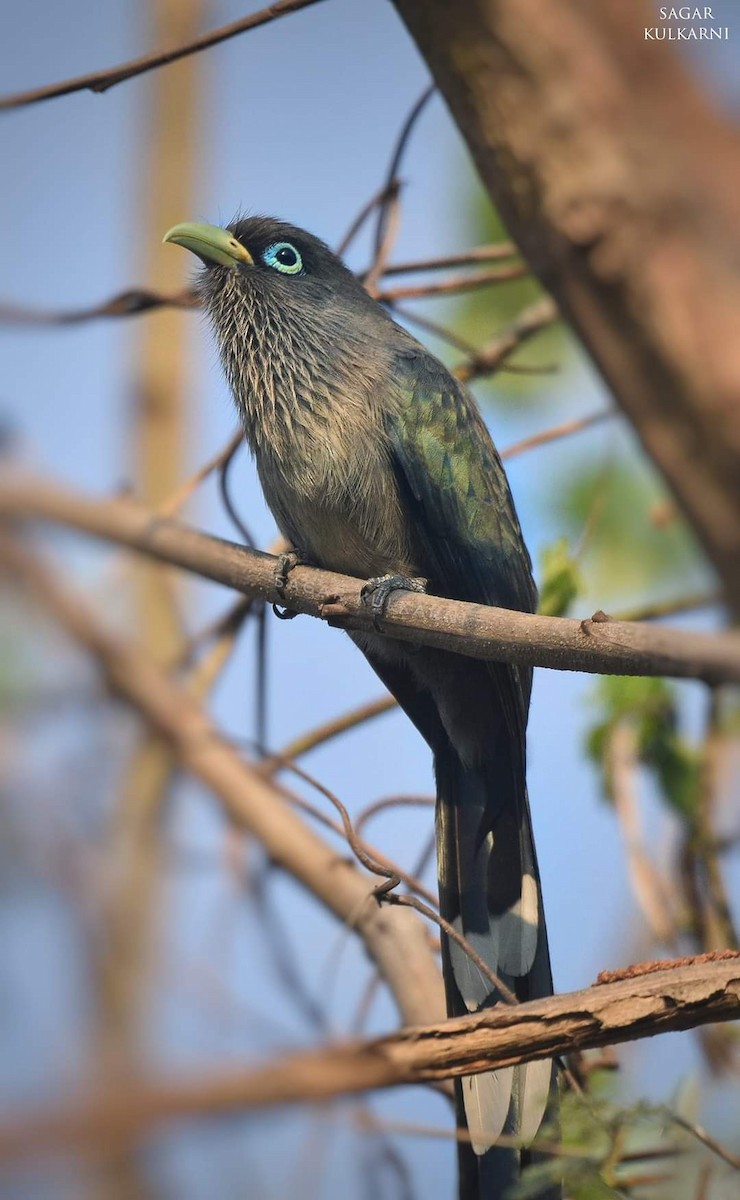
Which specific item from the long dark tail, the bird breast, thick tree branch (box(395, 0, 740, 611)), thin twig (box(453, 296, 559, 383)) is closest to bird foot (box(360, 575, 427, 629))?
the bird breast

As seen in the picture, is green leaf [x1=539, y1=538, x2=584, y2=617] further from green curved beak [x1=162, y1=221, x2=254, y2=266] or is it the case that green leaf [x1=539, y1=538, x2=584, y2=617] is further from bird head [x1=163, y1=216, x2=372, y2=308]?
green curved beak [x1=162, y1=221, x2=254, y2=266]

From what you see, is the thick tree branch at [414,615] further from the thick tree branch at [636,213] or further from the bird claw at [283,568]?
the thick tree branch at [636,213]

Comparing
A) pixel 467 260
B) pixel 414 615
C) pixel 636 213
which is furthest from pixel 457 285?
pixel 636 213

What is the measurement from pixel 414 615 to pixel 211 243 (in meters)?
2.08

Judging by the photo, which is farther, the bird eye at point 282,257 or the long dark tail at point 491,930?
the bird eye at point 282,257

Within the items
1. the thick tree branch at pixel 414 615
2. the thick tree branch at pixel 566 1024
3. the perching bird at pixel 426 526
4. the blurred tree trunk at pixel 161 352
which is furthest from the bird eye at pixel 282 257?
the thick tree branch at pixel 566 1024

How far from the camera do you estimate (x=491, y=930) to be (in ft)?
11.4

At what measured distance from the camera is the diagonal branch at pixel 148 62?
99.3 inches

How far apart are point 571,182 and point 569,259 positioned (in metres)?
0.09

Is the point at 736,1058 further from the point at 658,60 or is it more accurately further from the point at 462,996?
the point at 658,60

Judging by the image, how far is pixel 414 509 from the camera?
3.80 m

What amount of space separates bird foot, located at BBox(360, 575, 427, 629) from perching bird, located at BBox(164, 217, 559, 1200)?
0.07 ft

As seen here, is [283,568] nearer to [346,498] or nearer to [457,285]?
[346,498]

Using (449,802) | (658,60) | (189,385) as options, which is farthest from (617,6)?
(189,385)
